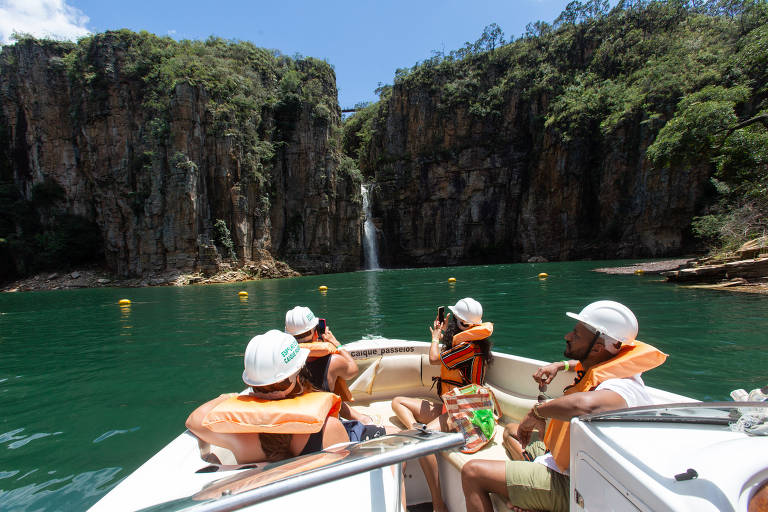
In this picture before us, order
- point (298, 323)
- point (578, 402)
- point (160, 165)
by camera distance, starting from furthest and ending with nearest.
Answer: point (160, 165) → point (298, 323) → point (578, 402)

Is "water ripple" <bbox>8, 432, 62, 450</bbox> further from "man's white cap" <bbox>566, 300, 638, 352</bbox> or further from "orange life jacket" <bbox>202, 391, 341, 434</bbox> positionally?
"man's white cap" <bbox>566, 300, 638, 352</bbox>

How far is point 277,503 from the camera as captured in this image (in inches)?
46.4

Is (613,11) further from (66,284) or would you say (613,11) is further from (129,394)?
(66,284)

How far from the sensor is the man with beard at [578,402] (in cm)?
157

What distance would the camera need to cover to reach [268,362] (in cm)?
176

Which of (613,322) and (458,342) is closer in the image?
(613,322)

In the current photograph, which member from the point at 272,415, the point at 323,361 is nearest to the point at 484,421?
the point at 323,361

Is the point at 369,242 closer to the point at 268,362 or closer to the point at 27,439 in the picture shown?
the point at 27,439

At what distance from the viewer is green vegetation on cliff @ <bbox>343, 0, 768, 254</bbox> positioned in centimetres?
1349

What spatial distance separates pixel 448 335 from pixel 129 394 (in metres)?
4.72

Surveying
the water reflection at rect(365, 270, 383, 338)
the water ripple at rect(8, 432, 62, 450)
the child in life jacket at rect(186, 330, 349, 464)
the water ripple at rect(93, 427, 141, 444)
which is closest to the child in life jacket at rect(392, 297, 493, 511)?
the child in life jacket at rect(186, 330, 349, 464)

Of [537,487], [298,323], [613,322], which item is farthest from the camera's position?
[298,323]

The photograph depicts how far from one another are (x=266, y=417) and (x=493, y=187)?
1584 inches

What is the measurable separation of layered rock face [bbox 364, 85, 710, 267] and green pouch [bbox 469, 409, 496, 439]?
3488 cm
